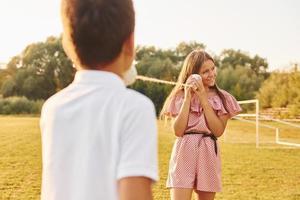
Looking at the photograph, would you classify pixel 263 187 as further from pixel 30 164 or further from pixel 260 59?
pixel 260 59

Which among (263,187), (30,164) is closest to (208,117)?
(263,187)

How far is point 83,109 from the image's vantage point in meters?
1.41

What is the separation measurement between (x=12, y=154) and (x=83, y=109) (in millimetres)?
12927

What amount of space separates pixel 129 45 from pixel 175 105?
278cm

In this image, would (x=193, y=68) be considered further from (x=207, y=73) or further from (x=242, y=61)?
(x=242, y=61)

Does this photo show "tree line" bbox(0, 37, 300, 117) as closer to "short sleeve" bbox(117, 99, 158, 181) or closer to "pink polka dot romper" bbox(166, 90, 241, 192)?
"pink polka dot romper" bbox(166, 90, 241, 192)

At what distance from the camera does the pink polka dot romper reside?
157 inches

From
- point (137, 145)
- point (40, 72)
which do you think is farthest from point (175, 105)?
point (40, 72)

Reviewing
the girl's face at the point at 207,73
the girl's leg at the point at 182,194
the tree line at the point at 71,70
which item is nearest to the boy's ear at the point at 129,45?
the girl's leg at the point at 182,194

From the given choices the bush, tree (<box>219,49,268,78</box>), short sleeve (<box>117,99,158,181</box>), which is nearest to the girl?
short sleeve (<box>117,99,158,181</box>)

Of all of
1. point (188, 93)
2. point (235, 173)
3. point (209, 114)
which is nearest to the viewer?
point (209, 114)

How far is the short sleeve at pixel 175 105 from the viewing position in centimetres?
416

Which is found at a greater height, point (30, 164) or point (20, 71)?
point (20, 71)

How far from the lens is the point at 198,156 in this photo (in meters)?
4.04
